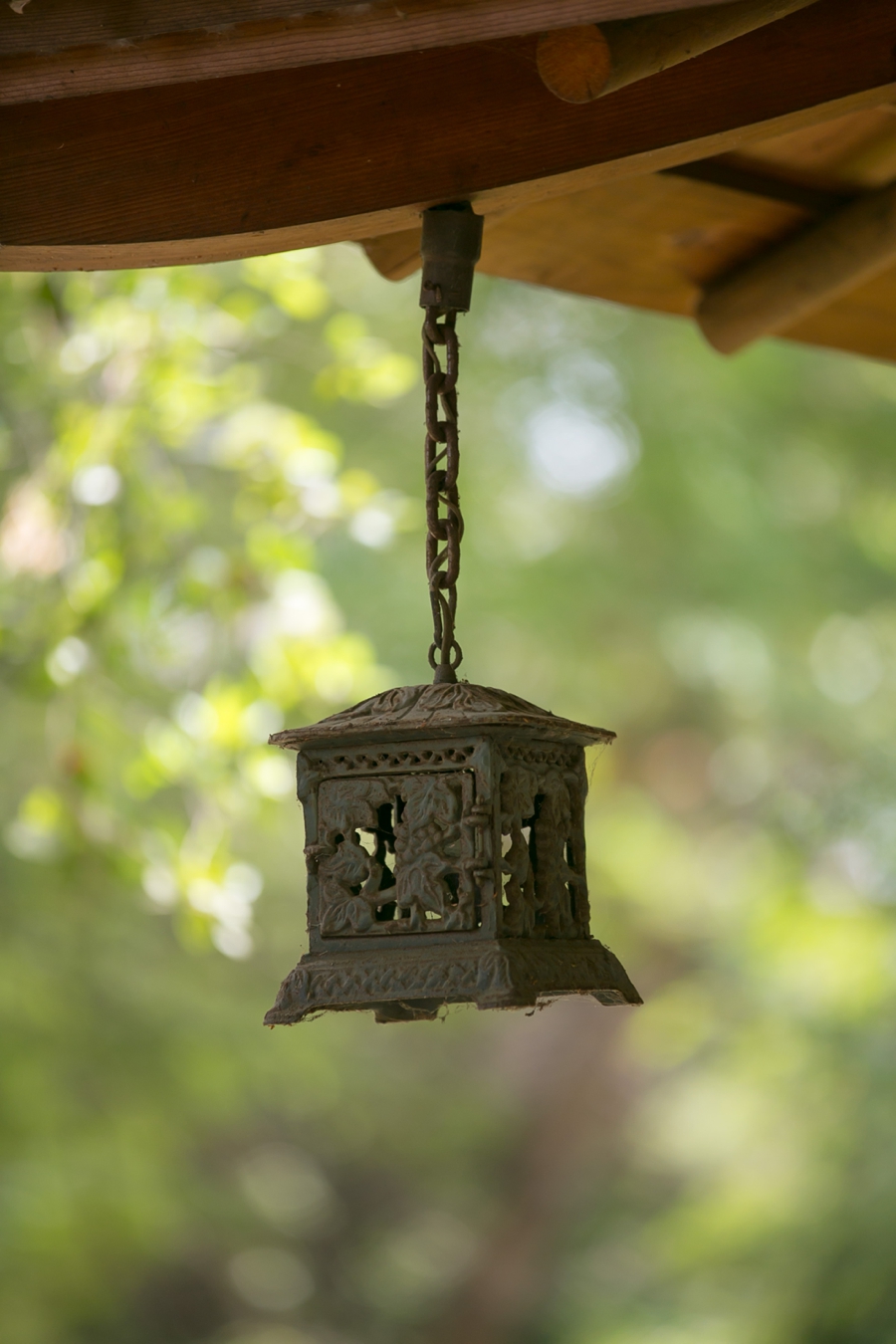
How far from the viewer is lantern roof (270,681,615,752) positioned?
1.08m

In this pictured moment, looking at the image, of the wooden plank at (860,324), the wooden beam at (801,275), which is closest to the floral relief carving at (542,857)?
the wooden beam at (801,275)

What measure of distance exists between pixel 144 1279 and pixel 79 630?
6.01 m

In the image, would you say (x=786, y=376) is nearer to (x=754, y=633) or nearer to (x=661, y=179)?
(x=754, y=633)

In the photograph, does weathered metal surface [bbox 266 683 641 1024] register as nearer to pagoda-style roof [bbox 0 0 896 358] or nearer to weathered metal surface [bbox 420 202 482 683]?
weathered metal surface [bbox 420 202 482 683]

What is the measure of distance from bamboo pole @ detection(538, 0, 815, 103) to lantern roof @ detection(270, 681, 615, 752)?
42cm

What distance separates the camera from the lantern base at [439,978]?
1028mm

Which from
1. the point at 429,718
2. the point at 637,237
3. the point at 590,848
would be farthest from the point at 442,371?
the point at 590,848

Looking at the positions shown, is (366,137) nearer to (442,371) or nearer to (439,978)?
(442,371)

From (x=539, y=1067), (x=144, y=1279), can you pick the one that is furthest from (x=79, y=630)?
(x=539, y=1067)

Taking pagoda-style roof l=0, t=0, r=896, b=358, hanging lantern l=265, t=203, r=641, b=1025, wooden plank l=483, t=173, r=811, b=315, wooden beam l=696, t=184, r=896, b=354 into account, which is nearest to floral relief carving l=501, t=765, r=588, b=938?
hanging lantern l=265, t=203, r=641, b=1025

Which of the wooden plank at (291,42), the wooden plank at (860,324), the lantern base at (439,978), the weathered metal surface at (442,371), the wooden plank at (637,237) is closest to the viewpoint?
the wooden plank at (291,42)

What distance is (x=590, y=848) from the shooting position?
7.08 m

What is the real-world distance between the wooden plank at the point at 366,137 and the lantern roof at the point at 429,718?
369 mm

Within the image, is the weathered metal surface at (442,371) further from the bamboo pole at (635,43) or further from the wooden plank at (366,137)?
Answer: the bamboo pole at (635,43)
